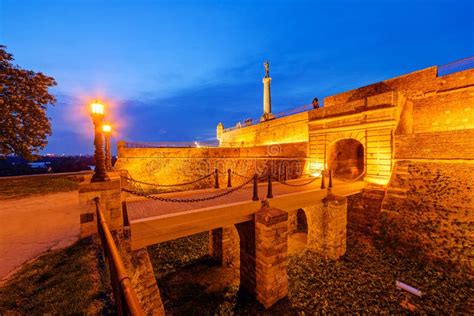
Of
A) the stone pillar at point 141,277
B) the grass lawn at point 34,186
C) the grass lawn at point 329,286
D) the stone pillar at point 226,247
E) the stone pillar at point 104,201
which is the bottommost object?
the grass lawn at point 329,286

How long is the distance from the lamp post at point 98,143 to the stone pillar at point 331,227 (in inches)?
337

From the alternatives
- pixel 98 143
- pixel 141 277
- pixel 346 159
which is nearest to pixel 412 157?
pixel 346 159

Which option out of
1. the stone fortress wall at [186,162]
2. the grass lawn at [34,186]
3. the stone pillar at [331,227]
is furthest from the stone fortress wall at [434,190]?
the grass lawn at [34,186]

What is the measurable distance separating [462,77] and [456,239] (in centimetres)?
984

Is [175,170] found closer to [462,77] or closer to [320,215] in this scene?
[320,215]

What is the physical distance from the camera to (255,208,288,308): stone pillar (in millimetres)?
5969

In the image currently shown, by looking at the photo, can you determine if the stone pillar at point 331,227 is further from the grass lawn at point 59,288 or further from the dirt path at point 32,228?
the dirt path at point 32,228

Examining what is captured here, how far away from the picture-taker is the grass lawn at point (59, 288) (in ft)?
10.2

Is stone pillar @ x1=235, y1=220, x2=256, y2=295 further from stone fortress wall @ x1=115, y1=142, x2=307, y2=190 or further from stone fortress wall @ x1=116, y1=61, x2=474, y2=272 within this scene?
stone fortress wall @ x1=115, y1=142, x2=307, y2=190

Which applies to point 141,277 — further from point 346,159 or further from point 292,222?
point 346,159

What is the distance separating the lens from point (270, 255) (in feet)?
19.7

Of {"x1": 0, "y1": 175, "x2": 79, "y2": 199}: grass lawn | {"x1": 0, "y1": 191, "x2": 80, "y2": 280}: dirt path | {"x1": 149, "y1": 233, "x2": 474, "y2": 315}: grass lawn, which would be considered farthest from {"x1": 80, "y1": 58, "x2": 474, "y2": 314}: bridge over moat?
{"x1": 0, "y1": 175, "x2": 79, "y2": 199}: grass lawn

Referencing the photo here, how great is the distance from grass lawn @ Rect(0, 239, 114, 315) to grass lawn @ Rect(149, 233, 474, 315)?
350 cm

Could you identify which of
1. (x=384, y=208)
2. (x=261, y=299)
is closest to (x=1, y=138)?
(x=261, y=299)
